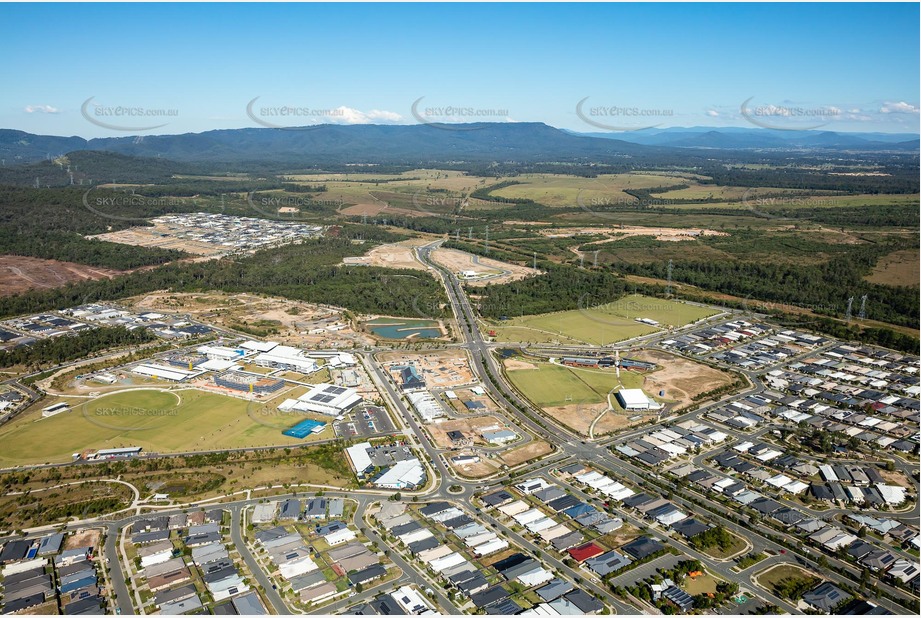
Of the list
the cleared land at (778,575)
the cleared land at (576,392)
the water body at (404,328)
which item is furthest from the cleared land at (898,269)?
the cleared land at (778,575)

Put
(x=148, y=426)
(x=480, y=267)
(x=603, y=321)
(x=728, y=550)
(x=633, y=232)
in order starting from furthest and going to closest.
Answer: (x=633, y=232) < (x=480, y=267) < (x=603, y=321) < (x=148, y=426) < (x=728, y=550)

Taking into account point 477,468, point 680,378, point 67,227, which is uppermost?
point 67,227

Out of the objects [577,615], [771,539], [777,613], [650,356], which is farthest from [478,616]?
→ [650,356]

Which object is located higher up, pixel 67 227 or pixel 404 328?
pixel 67 227

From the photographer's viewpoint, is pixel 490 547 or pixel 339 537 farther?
pixel 339 537

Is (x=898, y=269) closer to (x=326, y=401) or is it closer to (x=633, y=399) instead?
(x=633, y=399)

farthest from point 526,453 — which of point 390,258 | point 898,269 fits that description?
point 898,269

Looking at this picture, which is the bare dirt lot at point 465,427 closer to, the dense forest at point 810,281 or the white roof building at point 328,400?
the white roof building at point 328,400
